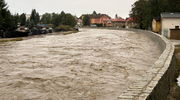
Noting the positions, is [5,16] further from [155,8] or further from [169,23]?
[155,8]

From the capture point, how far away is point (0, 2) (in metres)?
62.8

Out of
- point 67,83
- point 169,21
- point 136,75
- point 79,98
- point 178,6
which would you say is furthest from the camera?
Result: point 178,6

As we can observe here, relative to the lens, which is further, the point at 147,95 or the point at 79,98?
the point at 79,98

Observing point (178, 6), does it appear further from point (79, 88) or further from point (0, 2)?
point (79, 88)

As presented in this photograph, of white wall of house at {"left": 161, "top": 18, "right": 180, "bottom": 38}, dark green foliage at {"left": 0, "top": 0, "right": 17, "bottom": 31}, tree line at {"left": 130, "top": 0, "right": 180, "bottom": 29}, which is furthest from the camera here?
tree line at {"left": 130, "top": 0, "right": 180, "bottom": 29}

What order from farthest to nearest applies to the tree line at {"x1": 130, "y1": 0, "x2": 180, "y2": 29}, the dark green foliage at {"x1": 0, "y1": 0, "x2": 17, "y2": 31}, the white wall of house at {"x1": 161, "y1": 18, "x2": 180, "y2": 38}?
the tree line at {"x1": 130, "y1": 0, "x2": 180, "y2": 29} < the dark green foliage at {"x1": 0, "y1": 0, "x2": 17, "y2": 31} < the white wall of house at {"x1": 161, "y1": 18, "x2": 180, "y2": 38}

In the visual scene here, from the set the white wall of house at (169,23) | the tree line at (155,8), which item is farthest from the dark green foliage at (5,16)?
the tree line at (155,8)

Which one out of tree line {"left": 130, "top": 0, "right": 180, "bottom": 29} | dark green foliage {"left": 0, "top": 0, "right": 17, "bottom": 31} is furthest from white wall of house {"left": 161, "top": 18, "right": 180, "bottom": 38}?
dark green foliage {"left": 0, "top": 0, "right": 17, "bottom": 31}

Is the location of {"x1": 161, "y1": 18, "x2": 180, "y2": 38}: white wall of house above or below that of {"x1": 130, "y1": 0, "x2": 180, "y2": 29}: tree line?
below

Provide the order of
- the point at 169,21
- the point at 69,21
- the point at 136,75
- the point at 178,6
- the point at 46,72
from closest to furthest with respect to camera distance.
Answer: the point at 136,75, the point at 46,72, the point at 169,21, the point at 178,6, the point at 69,21

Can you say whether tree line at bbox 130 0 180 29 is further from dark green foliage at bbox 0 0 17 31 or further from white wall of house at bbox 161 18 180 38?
dark green foliage at bbox 0 0 17 31

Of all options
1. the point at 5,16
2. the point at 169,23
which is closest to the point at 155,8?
the point at 169,23

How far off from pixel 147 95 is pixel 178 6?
7647 centimetres

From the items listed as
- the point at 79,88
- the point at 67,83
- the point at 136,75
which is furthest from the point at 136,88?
the point at 136,75
